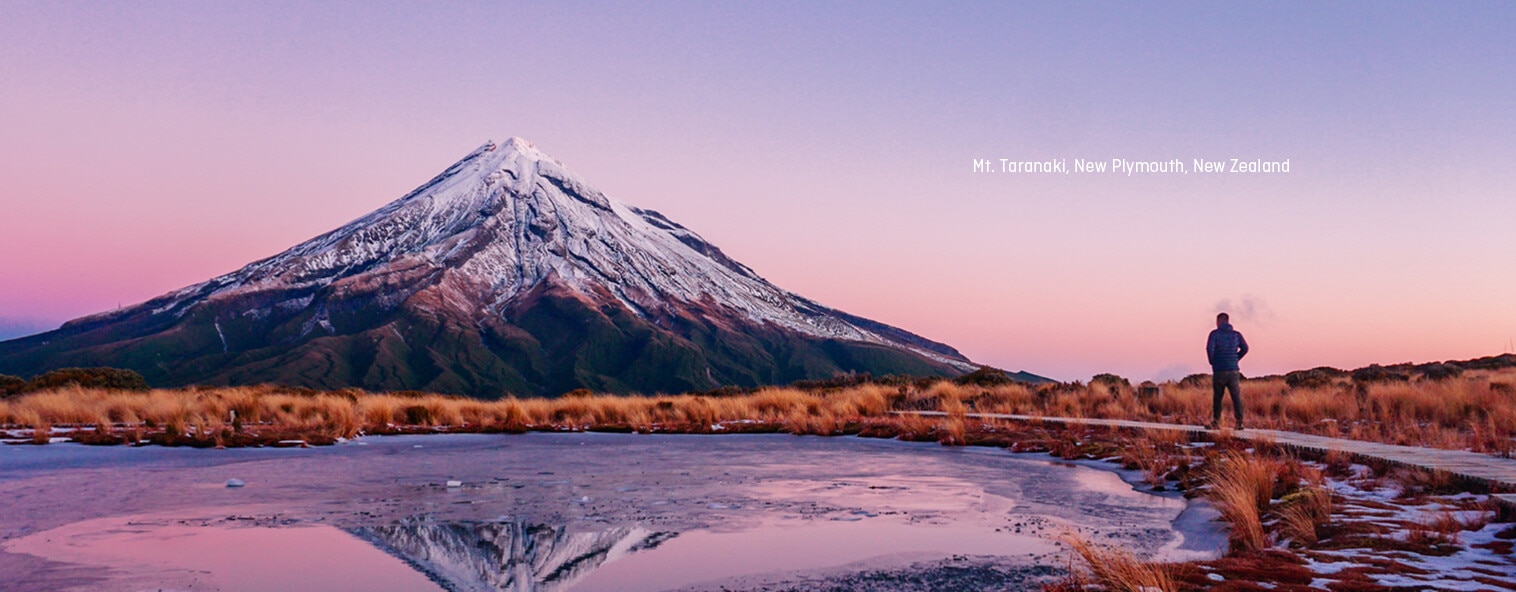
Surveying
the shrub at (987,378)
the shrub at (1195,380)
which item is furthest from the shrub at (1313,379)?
the shrub at (987,378)

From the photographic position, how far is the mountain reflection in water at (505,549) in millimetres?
6027

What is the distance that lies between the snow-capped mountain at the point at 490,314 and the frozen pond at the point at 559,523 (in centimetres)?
10820

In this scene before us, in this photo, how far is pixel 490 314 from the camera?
154 metres

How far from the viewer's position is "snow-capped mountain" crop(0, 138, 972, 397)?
129500 millimetres

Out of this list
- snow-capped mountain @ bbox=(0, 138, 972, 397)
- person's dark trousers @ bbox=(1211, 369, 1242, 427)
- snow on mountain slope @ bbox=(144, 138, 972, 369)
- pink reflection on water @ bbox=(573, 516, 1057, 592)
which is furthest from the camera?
snow on mountain slope @ bbox=(144, 138, 972, 369)

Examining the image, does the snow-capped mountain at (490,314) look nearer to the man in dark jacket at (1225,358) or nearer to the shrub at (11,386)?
the shrub at (11,386)

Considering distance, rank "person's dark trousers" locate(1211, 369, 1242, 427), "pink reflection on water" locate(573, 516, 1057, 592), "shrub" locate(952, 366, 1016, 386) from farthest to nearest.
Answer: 1. "shrub" locate(952, 366, 1016, 386)
2. "person's dark trousers" locate(1211, 369, 1242, 427)
3. "pink reflection on water" locate(573, 516, 1057, 592)

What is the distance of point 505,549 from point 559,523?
110 centimetres

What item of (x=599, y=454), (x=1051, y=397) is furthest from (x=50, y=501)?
(x=1051, y=397)

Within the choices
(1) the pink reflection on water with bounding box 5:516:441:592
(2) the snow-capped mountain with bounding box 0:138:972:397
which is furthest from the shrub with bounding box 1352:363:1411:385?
(2) the snow-capped mountain with bounding box 0:138:972:397

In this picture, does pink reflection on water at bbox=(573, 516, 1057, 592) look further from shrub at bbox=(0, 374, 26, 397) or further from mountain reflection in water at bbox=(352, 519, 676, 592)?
shrub at bbox=(0, 374, 26, 397)

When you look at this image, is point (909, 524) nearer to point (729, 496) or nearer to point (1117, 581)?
point (729, 496)

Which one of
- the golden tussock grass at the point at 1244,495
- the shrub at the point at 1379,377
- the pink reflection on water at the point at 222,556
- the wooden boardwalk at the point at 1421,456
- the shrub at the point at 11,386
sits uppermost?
the shrub at the point at 1379,377

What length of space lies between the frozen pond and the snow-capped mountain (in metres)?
108
